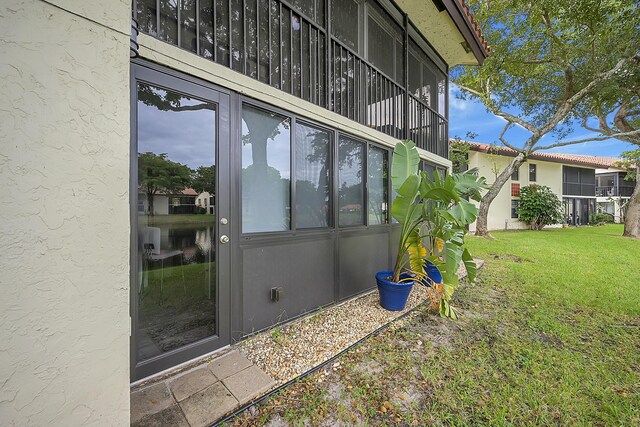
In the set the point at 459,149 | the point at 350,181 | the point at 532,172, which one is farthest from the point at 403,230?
the point at 532,172

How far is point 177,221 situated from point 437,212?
3303 millimetres

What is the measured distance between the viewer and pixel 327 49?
4.05 metres

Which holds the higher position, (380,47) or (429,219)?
(380,47)

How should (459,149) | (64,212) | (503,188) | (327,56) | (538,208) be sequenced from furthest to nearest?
(503,188) < (538,208) < (459,149) < (327,56) < (64,212)

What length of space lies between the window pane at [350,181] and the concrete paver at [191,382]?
8.91 feet

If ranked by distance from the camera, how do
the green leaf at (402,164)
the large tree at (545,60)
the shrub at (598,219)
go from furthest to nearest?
the shrub at (598,219)
the large tree at (545,60)
the green leaf at (402,164)

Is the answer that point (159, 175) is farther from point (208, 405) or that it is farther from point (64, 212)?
point (208, 405)

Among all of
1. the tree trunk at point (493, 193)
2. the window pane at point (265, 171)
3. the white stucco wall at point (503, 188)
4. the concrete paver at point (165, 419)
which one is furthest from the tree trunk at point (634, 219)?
the concrete paver at point (165, 419)

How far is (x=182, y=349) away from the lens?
→ 8.36ft

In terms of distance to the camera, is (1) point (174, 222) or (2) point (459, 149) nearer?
(1) point (174, 222)

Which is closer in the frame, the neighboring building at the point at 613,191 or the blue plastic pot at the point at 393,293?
the blue plastic pot at the point at 393,293

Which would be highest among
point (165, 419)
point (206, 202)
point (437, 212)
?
point (206, 202)

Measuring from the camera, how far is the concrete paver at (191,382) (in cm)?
217

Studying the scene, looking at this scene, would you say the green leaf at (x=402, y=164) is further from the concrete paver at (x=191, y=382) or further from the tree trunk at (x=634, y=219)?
the tree trunk at (x=634, y=219)
